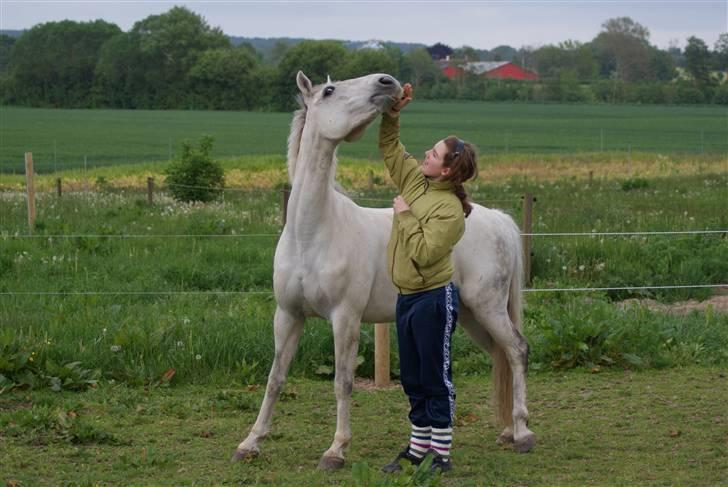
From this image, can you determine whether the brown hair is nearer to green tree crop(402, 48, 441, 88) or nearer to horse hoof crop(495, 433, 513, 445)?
horse hoof crop(495, 433, 513, 445)

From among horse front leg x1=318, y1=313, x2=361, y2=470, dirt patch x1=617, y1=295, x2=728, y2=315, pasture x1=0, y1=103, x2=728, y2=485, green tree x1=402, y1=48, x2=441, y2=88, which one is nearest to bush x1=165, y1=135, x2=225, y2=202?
pasture x1=0, y1=103, x2=728, y2=485

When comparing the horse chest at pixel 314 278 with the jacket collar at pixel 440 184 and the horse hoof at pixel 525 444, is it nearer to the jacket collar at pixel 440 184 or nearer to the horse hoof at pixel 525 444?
the jacket collar at pixel 440 184

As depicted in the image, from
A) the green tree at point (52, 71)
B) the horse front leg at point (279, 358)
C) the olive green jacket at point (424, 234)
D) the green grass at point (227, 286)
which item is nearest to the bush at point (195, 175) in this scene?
the green grass at point (227, 286)

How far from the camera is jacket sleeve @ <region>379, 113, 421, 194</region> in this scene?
582 cm

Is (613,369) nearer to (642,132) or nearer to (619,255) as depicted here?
(619,255)

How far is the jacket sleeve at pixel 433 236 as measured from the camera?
5480mm

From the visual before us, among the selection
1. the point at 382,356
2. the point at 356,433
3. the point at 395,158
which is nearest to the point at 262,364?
the point at 382,356

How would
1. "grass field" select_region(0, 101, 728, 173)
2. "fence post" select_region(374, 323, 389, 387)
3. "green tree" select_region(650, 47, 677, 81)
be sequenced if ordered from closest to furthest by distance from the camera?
"fence post" select_region(374, 323, 389, 387)
"grass field" select_region(0, 101, 728, 173)
"green tree" select_region(650, 47, 677, 81)

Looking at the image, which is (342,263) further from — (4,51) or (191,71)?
(4,51)

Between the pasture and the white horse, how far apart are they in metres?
0.36

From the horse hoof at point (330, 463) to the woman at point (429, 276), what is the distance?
0.84 feet

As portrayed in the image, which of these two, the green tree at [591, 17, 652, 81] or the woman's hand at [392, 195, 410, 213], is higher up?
the green tree at [591, 17, 652, 81]

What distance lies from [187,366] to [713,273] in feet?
21.0

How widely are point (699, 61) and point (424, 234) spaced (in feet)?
284
